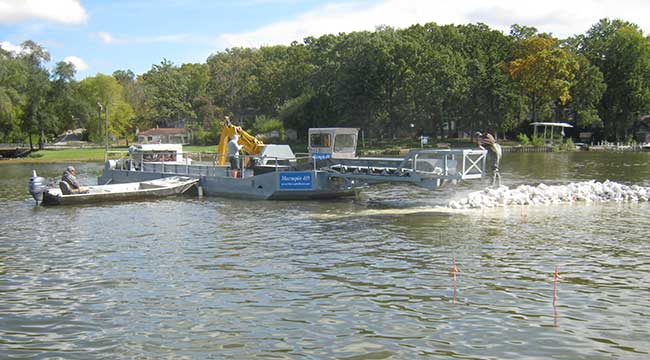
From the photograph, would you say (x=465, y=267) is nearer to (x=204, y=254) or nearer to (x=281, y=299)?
(x=281, y=299)

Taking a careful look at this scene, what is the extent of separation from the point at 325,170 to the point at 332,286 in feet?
49.9

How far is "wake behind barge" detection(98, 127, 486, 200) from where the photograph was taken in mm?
23078

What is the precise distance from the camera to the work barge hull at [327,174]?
2298 centimetres

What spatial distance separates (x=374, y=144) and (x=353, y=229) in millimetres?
69454

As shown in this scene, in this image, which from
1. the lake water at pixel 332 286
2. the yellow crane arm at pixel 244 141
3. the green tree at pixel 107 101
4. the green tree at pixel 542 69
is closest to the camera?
the lake water at pixel 332 286

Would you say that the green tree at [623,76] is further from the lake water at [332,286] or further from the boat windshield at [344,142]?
the lake water at [332,286]

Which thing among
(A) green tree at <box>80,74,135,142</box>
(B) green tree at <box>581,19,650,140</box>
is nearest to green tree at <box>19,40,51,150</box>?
(A) green tree at <box>80,74,135,142</box>

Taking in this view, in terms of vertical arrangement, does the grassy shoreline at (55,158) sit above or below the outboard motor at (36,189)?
above

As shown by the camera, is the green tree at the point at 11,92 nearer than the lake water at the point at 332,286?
No

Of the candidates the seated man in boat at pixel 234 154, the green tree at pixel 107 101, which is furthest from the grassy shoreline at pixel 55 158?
the seated man in boat at pixel 234 154

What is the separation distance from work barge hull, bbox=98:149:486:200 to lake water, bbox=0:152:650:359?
78.6 inches

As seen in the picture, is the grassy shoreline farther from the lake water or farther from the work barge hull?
the lake water

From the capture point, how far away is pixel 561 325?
9.79 metres

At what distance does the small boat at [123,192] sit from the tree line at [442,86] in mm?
54159
